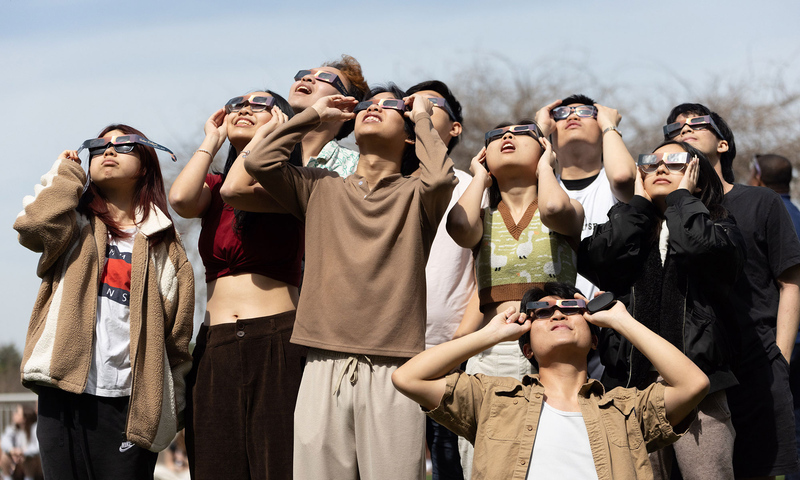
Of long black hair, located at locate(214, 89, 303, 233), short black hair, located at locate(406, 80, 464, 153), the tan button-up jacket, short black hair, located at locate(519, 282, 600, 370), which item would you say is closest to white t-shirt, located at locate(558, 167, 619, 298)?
short black hair, located at locate(406, 80, 464, 153)

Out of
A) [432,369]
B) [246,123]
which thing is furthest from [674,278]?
[246,123]

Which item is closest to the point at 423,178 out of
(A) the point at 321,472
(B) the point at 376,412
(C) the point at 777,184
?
(B) the point at 376,412

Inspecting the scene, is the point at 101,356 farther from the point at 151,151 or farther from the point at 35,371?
the point at 151,151

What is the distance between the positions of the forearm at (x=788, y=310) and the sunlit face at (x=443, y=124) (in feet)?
6.40

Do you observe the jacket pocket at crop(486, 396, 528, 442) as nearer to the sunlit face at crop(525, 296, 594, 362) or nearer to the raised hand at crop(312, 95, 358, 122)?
the sunlit face at crop(525, 296, 594, 362)

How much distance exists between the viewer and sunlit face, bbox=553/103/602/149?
5.31m

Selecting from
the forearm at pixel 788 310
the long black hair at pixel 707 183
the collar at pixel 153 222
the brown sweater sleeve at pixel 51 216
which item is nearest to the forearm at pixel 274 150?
the collar at pixel 153 222

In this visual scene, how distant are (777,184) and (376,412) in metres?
3.95

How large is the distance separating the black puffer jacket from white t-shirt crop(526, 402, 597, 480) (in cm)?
55

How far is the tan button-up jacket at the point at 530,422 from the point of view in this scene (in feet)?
11.6

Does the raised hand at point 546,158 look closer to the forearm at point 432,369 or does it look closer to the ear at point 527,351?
the ear at point 527,351

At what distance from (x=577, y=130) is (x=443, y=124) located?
0.79 m

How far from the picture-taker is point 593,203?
5.16 metres

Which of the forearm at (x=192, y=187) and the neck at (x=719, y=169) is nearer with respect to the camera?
the forearm at (x=192, y=187)
